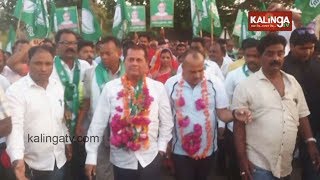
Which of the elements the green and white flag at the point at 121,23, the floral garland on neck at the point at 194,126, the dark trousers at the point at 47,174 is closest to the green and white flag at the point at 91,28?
the green and white flag at the point at 121,23

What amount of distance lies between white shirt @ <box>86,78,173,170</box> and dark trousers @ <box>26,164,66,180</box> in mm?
283

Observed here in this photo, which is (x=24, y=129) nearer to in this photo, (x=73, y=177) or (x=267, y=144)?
(x=73, y=177)

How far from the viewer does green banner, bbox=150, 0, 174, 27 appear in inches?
485

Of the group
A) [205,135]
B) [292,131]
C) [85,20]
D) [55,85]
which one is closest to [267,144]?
[292,131]

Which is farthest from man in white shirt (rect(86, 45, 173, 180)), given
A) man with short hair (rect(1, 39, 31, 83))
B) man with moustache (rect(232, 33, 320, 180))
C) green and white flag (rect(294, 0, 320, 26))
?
green and white flag (rect(294, 0, 320, 26))

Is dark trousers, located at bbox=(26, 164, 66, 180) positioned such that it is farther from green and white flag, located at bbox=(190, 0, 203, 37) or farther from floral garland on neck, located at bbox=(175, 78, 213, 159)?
green and white flag, located at bbox=(190, 0, 203, 37)

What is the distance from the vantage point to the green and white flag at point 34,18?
866 centimetres

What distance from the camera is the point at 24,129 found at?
4.23m

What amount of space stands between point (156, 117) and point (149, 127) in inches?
4.8

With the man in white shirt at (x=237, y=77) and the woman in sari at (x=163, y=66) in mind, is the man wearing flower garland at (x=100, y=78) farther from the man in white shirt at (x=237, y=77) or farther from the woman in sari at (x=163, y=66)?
the woman in sari at (x=163, y=66)

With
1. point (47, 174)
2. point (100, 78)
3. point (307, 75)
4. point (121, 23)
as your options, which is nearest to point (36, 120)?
point (47, 174)

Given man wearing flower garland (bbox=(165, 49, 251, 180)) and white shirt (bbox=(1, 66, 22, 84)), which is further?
white shirt (bbox=(1, 66, 22, 84))

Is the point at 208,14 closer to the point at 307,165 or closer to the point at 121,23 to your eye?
the point at 121,23

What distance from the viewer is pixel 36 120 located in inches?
168
